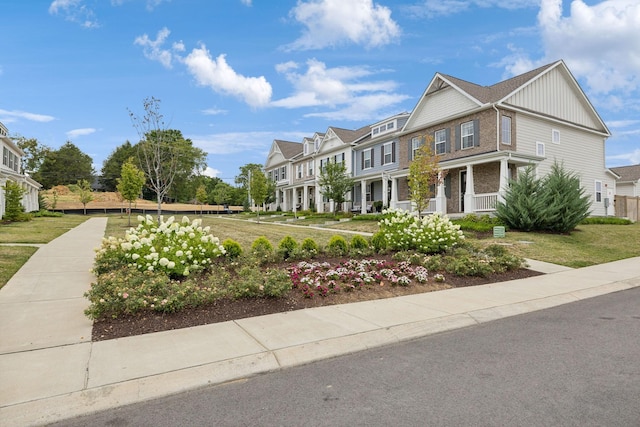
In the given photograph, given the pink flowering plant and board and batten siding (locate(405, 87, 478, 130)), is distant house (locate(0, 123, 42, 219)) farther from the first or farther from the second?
board and batten siding (locate(405, 87, 478, 130))

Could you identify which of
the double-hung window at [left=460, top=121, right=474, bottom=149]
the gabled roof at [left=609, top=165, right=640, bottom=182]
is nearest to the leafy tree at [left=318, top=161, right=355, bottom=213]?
the double-hung window at [left=460, top=121, right=474, bottom=149]

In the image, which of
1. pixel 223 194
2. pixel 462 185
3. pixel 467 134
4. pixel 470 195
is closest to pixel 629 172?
pixel 462 185

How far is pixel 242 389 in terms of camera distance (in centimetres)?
353

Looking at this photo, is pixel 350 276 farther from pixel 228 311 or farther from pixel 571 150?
pixel 571 150

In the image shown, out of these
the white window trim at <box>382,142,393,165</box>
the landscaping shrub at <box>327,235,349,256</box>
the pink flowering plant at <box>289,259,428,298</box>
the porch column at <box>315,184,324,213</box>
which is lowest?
the pink flowering plant at <box>289,259,428,298</box>

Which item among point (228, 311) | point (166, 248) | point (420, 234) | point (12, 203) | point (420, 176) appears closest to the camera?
point (228, 311)

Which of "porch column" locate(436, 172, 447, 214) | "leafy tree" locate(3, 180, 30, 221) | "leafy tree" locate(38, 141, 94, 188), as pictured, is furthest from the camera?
"leafy tree" locate(38, 141, 94, 188)

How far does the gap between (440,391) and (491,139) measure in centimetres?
1968

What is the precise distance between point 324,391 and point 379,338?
5.09ft

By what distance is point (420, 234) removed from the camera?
35.2 ft

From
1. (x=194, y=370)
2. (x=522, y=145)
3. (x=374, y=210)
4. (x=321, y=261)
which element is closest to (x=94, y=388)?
(x=194, y=370)

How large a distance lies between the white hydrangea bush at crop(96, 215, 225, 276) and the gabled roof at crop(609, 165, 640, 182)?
134 feet

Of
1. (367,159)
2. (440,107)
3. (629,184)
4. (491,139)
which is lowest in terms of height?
(629,184)

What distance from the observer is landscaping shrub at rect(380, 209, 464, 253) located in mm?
10672
